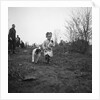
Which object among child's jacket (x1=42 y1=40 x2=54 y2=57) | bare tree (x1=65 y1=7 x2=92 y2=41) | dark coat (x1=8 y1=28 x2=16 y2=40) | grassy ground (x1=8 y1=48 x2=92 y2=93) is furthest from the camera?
child's jacket (x1=42 y1=40 x2=54 y2=57)

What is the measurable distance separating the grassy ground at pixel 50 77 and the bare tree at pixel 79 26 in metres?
0.75

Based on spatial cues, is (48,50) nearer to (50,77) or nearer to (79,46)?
(50,77)

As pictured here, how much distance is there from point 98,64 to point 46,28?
4.87 feet

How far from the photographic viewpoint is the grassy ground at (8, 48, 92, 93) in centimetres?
245

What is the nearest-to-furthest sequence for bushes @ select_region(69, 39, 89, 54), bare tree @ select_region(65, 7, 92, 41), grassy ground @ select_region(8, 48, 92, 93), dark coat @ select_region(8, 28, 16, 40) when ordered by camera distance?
grassy ground @ select_region(8, 48, 92, 93) < dark coat @ select_region(8, 28, 16, 40) < bare tree @ select_region(65, 7, 92, 41) < bushes @ select_region(69, 39, 89, 54)

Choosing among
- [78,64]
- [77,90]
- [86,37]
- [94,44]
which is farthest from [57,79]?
[86,37]

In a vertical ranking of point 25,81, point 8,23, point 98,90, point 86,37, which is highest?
point 8,23

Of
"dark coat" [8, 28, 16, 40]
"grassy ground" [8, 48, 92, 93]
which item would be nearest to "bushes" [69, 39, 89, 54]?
"grassy ground" [8, 48, 92, 93]

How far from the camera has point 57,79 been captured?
2.67 meters

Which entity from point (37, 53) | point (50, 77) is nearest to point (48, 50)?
point (37, 53)

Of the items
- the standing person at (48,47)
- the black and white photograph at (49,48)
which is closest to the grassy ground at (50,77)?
the black and white photograph at (49,48)

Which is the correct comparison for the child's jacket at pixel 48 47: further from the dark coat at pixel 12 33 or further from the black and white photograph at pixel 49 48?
the dark coat at pixel 12 33

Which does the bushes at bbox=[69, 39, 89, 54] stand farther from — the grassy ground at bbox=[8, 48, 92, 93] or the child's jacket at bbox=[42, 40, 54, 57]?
the child's jacket at bbox=[42, 40, 54, 57]

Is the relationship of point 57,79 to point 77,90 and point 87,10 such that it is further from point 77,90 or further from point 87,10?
point 87,10
